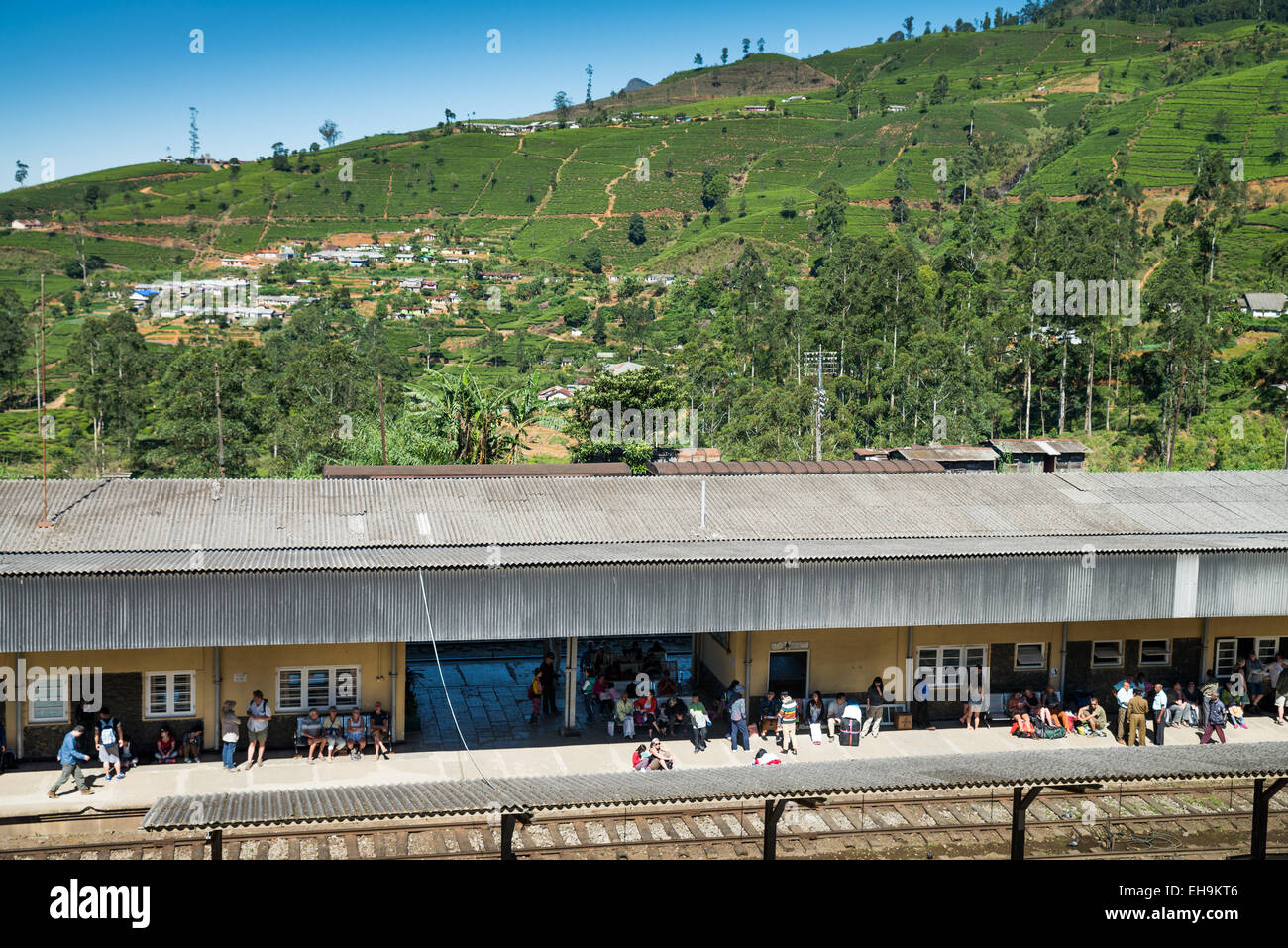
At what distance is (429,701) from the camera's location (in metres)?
23.5

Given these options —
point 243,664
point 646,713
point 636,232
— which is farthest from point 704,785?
point 636,232

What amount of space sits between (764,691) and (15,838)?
498 inches

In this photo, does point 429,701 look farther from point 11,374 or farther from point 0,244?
point 0,244

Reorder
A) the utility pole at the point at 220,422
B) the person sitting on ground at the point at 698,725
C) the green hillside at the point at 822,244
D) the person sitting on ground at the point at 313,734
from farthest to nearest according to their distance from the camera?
the green hillside at the point at 822,244 → the utility pole at the point at 220,422 → the person sitting on ground at the point at 698,725 → the person sitting on ground at the point at 313,734

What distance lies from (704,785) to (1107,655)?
486 inches

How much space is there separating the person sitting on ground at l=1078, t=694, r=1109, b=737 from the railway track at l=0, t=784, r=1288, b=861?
216 cm

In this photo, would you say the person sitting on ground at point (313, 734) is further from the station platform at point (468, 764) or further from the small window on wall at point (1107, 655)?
the small window on wall at point (1107, 655)

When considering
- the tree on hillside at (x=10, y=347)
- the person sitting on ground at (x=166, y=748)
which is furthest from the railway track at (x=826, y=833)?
the tree on hillside at (x=10, y=347)

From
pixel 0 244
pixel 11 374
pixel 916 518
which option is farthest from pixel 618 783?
pixel 0 244

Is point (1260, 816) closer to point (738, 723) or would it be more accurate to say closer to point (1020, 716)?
point (1020, 716)

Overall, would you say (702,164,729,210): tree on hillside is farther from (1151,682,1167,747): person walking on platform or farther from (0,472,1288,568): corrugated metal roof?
(1151,682,1167,747): person walking on platform

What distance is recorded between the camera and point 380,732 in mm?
20484

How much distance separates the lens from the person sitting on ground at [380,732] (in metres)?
20.5

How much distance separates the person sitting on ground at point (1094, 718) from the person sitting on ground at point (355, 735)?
525 inches
